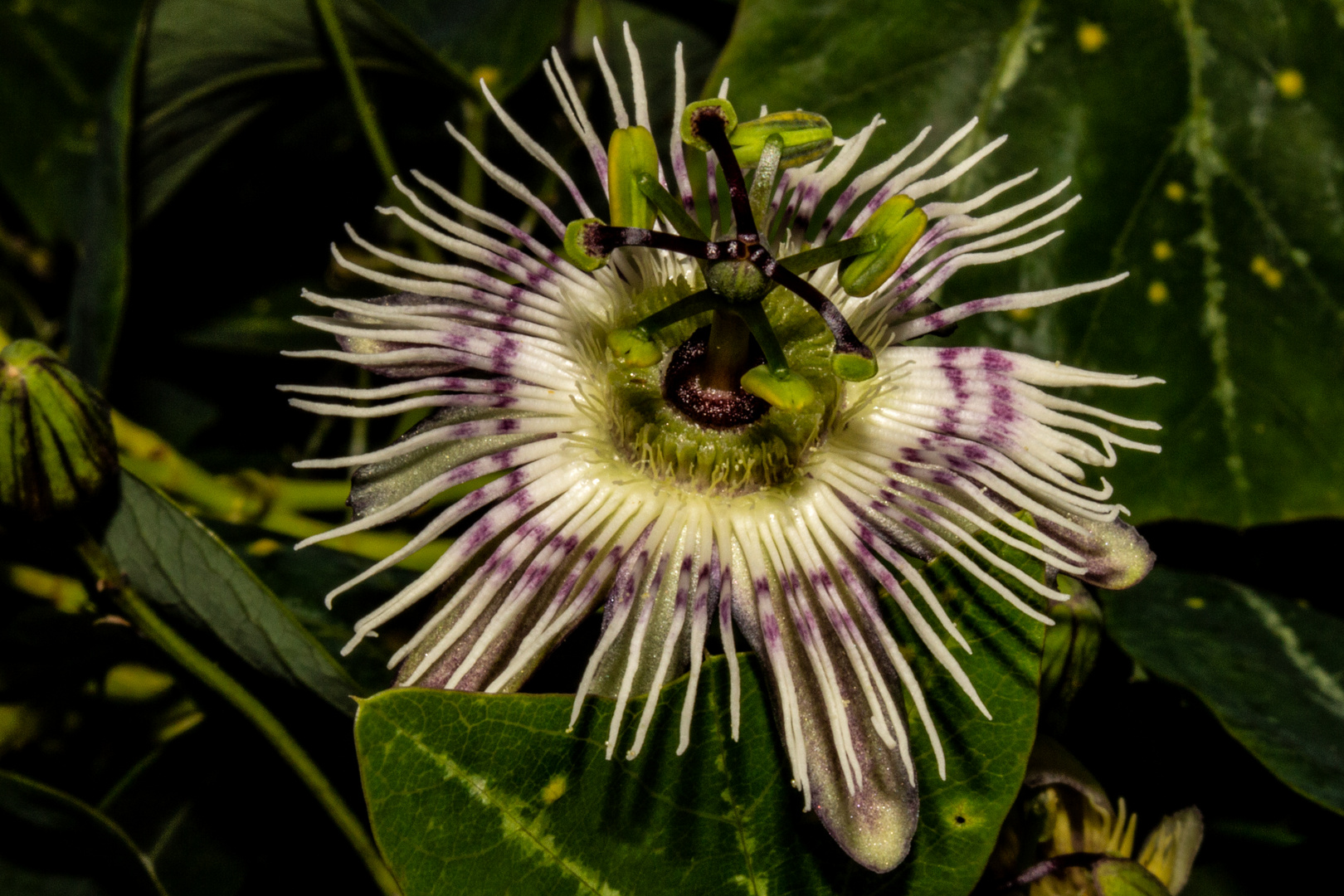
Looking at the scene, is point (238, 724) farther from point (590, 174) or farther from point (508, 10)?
point (508, 10)

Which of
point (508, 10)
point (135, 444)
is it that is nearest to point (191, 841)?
point (135, 444)

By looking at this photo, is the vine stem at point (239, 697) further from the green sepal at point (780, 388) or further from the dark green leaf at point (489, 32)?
the dark green leaf at point (489, 32)

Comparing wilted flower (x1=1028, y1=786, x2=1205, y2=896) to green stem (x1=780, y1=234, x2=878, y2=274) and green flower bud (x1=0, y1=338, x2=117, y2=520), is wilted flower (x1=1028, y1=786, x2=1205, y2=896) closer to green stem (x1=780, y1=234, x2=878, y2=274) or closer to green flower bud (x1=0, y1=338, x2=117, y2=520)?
green stem (x1=780, y1=234, x2=878, y2=274)

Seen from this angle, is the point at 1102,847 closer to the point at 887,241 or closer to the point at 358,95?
the point at 887,241

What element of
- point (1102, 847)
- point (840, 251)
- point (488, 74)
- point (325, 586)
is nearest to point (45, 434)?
point (325, 586)

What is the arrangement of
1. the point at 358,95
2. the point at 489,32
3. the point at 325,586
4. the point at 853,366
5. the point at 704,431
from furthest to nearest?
1. the point at 489,32
2. the point at 358,95
3. the point at 325,586
4. the point at 704,431
5. the point at 853,366
